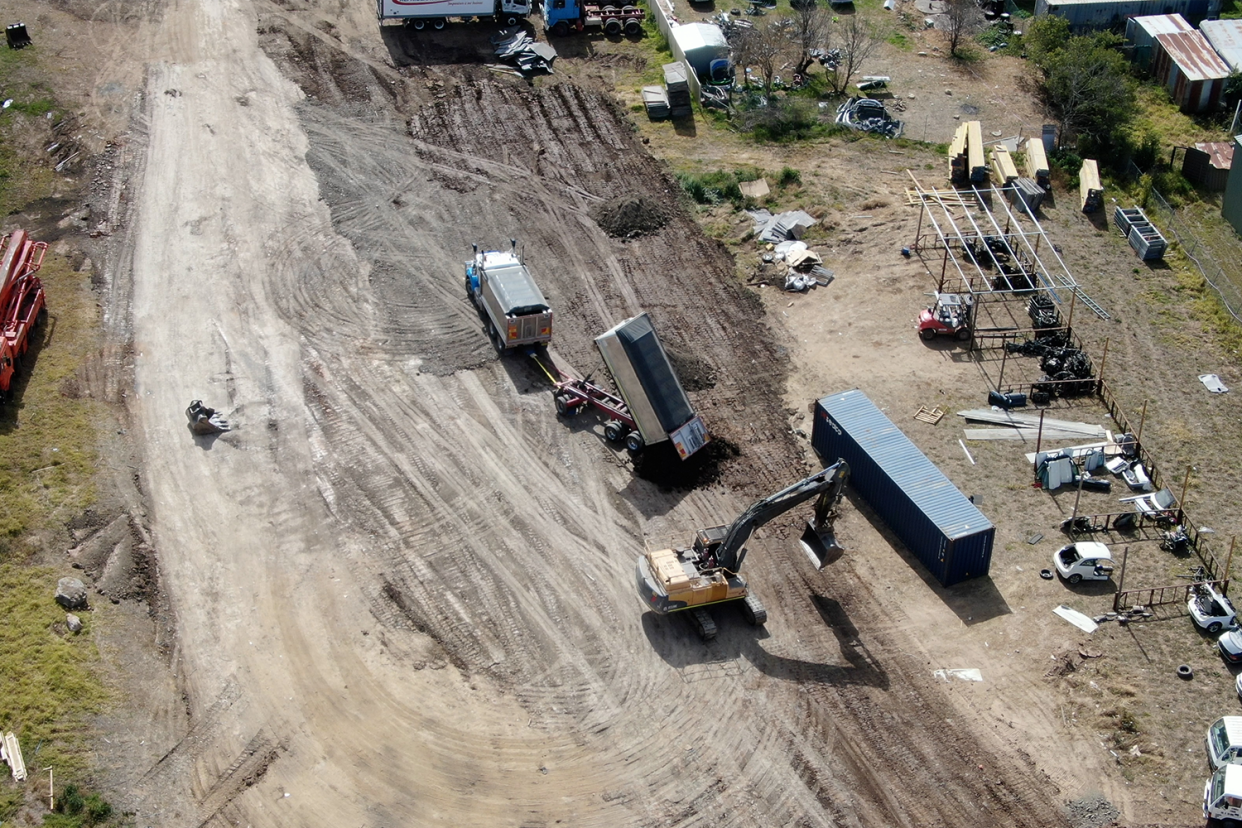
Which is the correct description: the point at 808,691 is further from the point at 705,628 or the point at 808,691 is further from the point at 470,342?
the point at 470,342

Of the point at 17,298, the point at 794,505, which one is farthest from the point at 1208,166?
the point at 17,298

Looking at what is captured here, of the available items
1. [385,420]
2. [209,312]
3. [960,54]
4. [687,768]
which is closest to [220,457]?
[385,420]

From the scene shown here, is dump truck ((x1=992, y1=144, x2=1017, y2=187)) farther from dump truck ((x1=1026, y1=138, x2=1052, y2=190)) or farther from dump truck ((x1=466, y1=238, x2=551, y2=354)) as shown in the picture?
dump truck ((x1=466, y1=238, x2=551, y2=354))

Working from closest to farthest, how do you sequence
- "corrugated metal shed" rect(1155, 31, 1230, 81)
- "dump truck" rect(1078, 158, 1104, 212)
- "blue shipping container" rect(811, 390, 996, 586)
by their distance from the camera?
"blue shipping container" rect(811, 390, 996, 586) → "dump truck" rect(1078, 158, 1104, 212) → "corrugated metal shed" rect(1155, 31, 1230, 81)

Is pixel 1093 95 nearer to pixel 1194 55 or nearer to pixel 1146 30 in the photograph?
pixel 1194 55

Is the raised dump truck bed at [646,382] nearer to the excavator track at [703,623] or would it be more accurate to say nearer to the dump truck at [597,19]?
the excavator track at [703,623]

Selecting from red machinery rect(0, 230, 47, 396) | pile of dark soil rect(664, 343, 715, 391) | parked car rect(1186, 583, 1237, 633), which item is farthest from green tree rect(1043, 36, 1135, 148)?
red machinery rect(0, 230, 47, 396)

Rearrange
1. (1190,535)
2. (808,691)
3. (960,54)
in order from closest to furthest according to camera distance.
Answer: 1. (808,691)
2. (1190,535)
3. (960,54)
